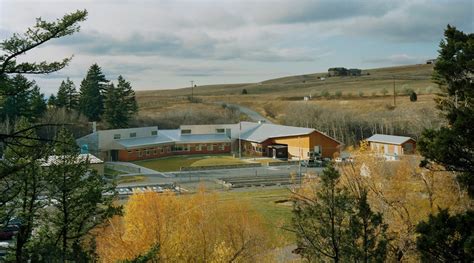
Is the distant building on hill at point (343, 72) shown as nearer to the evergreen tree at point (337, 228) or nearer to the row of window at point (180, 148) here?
the row of window at point (180, 148)

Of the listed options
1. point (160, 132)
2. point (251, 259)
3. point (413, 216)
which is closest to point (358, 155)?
point (413, 216)

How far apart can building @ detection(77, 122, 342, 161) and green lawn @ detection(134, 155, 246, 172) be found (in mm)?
1629

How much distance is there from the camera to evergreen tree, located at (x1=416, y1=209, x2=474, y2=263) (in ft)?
28.9

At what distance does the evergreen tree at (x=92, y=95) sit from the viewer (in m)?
62.3

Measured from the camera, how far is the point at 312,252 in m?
12.0

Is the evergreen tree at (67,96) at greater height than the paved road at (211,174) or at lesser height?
greater

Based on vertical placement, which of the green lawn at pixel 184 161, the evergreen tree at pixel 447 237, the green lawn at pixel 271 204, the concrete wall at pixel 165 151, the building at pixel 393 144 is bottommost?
the green lawn at pixel 271 204

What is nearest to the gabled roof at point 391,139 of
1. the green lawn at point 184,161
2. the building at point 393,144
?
the building at point 393,144

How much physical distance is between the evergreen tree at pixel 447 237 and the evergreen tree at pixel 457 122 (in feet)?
2.25

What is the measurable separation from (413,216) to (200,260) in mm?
8231

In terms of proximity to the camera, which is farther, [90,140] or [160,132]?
[160,132]

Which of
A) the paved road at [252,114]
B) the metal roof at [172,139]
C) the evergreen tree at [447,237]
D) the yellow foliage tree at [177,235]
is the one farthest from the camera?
the paved road at [252,114]

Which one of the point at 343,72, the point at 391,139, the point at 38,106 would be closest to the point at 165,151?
the point at 38,106

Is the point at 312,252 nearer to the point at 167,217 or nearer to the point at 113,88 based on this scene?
the point at 167,217
